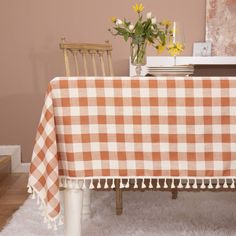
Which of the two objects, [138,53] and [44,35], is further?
[44,35]

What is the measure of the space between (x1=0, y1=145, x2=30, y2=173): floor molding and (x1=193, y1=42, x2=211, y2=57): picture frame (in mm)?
1672

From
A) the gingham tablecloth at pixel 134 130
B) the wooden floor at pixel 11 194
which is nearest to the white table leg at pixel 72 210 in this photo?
the gingham tablecloth at pixel 134 130

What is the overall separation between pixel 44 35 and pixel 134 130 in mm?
2252

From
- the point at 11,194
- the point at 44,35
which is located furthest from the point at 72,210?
the point at 44,35

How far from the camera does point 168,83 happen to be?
53.0 inches

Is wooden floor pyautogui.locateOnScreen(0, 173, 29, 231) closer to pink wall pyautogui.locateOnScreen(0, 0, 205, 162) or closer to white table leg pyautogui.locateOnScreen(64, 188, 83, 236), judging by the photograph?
pink wall pyautogui.locateOnScreen(0, 0, 205, 162)

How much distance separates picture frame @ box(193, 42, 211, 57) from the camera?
326cm

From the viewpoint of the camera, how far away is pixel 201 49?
3.28 m

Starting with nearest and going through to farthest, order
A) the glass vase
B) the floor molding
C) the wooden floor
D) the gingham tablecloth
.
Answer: the gingham tablecloth < the glass vase < the wooden floor < the floor molding

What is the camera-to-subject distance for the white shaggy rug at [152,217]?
198cm

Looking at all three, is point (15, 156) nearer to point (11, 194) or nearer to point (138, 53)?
point (11, 194)

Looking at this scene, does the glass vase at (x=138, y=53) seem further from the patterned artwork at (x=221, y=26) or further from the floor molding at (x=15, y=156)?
the floor molding at (x=15, y=156)

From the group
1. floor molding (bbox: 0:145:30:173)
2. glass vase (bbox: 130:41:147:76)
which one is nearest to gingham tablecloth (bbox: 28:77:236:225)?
glass vase (bbox: 130:41:147:76)

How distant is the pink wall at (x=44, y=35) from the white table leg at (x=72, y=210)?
2035mm
